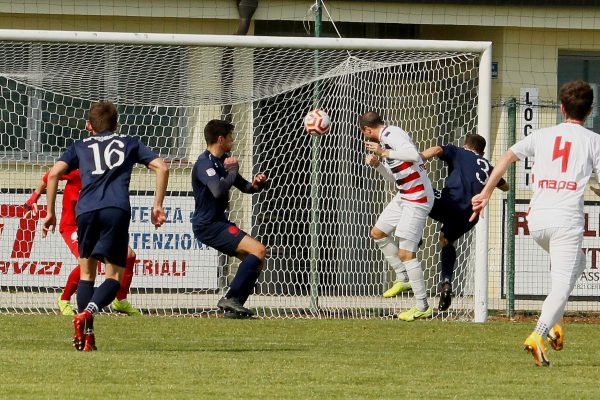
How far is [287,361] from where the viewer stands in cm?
919

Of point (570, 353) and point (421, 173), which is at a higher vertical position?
point (421, 173)

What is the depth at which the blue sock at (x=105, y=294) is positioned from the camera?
31.3 feet

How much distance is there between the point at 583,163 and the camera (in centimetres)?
882

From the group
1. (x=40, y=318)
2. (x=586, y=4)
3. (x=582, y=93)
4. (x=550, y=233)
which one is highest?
(x=586, y=4)

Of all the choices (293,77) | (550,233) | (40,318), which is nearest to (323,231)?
(293,77)

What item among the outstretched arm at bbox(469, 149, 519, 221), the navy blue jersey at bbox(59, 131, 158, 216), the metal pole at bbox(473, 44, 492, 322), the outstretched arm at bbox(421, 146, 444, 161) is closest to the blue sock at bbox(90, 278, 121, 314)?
the navy blue jersey at bbox(59, 131, 158, 216)

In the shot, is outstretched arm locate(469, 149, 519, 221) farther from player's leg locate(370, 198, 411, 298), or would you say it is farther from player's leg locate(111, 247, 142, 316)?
player's leg locate(111, 247, 142, 316)

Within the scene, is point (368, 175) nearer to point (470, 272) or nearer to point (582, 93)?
point (470, 272)

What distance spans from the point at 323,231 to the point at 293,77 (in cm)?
193

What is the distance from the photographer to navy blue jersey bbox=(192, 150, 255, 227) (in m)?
12.8

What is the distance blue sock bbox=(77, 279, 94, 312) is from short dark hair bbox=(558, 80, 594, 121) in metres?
3.61

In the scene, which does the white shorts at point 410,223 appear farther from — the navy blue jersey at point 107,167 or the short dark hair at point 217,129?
the navy blue jersey at point 107,167

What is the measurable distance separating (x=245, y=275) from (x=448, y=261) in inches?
85.3

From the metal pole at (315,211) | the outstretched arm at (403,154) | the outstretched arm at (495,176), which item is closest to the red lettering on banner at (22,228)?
the metal pole at (315,211)
